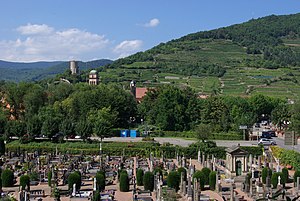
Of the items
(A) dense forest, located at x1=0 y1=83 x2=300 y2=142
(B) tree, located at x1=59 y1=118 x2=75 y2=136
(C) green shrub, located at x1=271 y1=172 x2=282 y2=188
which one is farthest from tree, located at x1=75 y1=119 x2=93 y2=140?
(C) green shrub, located at x1=271 y1=172 x2=282 y2=188

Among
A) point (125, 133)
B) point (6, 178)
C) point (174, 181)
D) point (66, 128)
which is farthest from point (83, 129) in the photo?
point (174, 181)

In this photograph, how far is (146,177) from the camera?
118 ft

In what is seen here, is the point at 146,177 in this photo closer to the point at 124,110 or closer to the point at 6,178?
the point at 6,178

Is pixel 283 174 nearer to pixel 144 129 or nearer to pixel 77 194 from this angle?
pixel 77 194

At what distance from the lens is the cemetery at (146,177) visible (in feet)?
107

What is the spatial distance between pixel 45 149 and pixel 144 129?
21.7 m

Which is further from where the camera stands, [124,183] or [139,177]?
[139,177]

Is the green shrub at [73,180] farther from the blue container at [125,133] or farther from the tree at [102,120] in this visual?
the blue container at [125,133]

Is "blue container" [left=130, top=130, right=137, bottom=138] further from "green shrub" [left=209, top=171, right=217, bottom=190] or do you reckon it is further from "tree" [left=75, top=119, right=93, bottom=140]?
"green shrub" [left=209, top=171, right=217, bottom=190]

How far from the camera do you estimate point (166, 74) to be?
161625mm

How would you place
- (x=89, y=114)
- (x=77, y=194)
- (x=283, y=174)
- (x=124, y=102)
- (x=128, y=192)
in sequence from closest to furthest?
1. (x=77, y=194)
2. (x=128, y=192)
3. (x=283, y=174)
4. (x=89, y=114)
5. (x=124, y=102)

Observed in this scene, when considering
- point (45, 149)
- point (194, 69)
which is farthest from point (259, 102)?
point (194, 69)

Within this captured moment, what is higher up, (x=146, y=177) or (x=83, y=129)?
(x=83, y=129)

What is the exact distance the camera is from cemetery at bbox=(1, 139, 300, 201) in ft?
107
